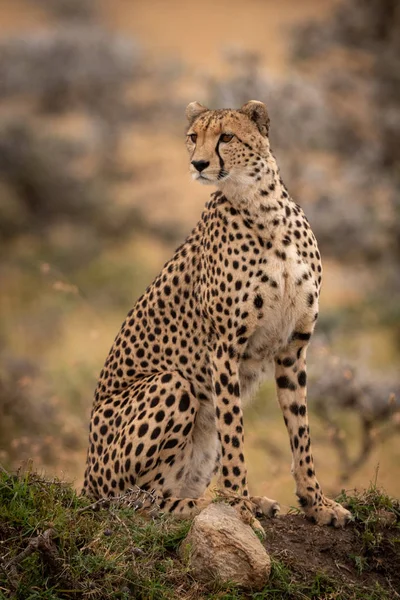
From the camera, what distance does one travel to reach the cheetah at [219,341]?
333 centimetres

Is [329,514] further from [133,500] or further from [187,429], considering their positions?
[133,500]

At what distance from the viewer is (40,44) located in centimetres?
1393

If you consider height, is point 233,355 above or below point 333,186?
below

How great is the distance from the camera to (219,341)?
3.37 metres

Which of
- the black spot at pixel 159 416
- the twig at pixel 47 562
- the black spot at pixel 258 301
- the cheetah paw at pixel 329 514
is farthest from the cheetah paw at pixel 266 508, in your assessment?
the twig at pixel 47 562

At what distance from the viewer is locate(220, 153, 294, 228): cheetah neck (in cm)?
338

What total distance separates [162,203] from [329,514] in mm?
10418

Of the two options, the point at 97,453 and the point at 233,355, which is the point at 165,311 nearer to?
the point at 233,355

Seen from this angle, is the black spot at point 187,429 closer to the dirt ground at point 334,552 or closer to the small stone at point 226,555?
the dirt ground at point 334,552

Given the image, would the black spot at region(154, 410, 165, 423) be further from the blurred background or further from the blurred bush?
the blurred bush

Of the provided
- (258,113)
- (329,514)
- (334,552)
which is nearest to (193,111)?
(258,113)

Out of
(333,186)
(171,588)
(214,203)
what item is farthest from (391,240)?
(171,588)

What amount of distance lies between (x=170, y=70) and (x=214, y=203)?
1182 cm

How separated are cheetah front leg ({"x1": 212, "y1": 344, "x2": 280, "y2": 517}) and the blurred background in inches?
66.0
